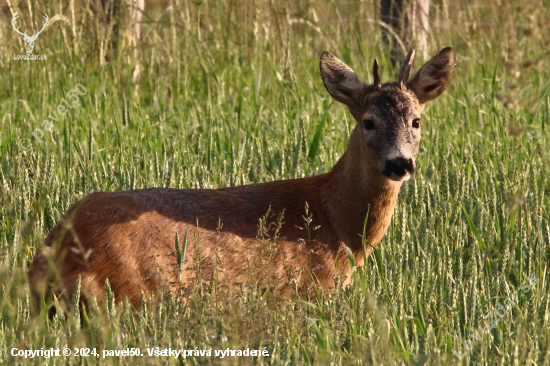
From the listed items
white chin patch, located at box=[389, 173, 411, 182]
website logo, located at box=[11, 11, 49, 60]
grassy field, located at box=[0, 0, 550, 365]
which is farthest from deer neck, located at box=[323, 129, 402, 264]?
website logo, located at box=[11, 11, 49, 60]

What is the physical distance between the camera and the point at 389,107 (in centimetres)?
364

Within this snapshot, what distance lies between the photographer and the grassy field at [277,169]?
267 cm

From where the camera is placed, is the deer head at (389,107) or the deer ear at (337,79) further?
the deer ear at (337,79)

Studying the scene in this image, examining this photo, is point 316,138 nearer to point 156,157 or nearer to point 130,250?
point 156,157

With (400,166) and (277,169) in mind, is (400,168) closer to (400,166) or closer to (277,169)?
(400,166)

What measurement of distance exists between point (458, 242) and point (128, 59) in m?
3.96

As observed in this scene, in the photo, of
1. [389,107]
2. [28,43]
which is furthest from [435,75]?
[28,43]

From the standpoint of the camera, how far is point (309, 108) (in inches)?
242

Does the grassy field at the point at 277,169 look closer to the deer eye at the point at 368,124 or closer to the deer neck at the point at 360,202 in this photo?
the deer neck at the point at 360,202

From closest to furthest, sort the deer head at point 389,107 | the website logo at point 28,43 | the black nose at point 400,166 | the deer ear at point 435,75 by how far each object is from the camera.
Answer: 1. the black nose at point 400,166
2. the deer head at point 389,107
3. the deer ear at point 435,75
4. the website logo at point 28,43

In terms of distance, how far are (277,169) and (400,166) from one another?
158cm

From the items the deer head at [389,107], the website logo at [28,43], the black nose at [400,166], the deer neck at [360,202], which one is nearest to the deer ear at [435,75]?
the deer head at [389,107]

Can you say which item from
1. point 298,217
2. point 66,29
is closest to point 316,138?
point 298,217

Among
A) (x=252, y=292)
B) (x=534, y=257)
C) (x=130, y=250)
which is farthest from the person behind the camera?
(x=534, y=257)
